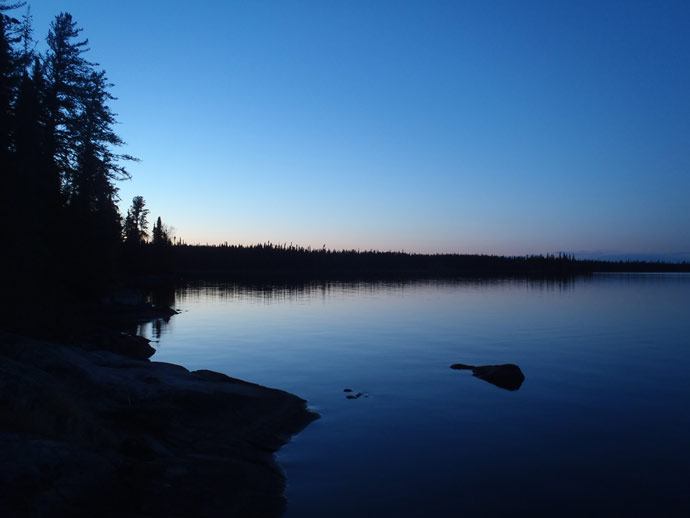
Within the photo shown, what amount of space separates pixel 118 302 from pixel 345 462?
3872 centimetres

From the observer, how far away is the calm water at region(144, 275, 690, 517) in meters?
11.0

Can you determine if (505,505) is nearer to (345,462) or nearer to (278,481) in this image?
(345,462)

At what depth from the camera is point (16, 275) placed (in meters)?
24.5

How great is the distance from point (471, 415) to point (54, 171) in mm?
33830

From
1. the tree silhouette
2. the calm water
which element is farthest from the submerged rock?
the tree silhouette

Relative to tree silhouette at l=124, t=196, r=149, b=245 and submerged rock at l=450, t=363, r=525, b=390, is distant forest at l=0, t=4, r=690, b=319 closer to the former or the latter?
submerged rock at l=450, t=363, r=525, b=390

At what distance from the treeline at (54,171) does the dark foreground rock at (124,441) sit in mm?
14626

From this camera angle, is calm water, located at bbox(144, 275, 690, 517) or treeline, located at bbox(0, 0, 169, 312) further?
treeline, located at bbox(0, 0, 169, 312)

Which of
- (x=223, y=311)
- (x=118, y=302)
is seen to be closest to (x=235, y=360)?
(x=118, y=302)

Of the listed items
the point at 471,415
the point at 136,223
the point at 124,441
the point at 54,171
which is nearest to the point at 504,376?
the point at 471,415

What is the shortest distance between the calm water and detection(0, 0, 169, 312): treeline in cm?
837

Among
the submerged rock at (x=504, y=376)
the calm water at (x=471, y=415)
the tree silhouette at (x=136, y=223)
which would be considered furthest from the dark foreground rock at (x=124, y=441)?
the tree silhouette at (x=136, y=223)

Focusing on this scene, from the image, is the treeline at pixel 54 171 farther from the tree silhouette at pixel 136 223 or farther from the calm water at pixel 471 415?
the tree silhouette at pixel 136 223

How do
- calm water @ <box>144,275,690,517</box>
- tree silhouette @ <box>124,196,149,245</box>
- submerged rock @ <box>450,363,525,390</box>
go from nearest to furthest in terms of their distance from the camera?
1. calm water @ <box>144,275,690,517</box>
2. submerged rock @ <box>450,363,525,390</box>
3. tree silhouette @ <box>124,196,149,245</box>
